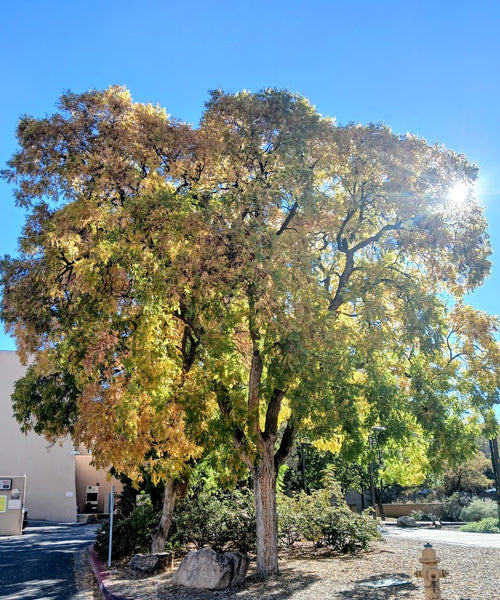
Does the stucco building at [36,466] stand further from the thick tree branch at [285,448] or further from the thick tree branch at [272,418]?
the thick tree branch at [272,418]

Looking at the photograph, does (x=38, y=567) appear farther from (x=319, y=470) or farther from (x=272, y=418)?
(x=319, y=470)

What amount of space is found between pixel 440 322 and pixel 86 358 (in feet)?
22.2

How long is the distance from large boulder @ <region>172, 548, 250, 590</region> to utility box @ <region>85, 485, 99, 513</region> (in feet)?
122

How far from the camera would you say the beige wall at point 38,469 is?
38062mm

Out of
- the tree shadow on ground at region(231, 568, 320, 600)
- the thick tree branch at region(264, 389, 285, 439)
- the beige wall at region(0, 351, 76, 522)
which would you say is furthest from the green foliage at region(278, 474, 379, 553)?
the beige wall at region(0, 351, 76, 522)

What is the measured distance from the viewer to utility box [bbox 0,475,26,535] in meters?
25.7

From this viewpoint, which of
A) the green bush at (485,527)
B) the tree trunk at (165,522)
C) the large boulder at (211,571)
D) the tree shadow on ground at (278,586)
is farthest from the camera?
the green bush at (485,527)

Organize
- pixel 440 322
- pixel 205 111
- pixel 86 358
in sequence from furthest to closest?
pixel 205 111
pixel 440 322
pixel 86 358

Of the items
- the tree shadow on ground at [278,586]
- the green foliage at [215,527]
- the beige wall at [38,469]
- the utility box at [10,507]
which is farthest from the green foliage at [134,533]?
the beige wall at [38,469]

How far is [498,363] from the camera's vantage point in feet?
38.3

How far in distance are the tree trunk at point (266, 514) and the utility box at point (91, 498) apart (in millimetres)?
37455

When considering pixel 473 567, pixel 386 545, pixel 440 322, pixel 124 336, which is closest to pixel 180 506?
pixel 386 545

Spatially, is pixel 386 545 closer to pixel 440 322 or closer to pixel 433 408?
pixel 433 408

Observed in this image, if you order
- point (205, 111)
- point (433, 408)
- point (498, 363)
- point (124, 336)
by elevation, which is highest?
point (205, 111)
